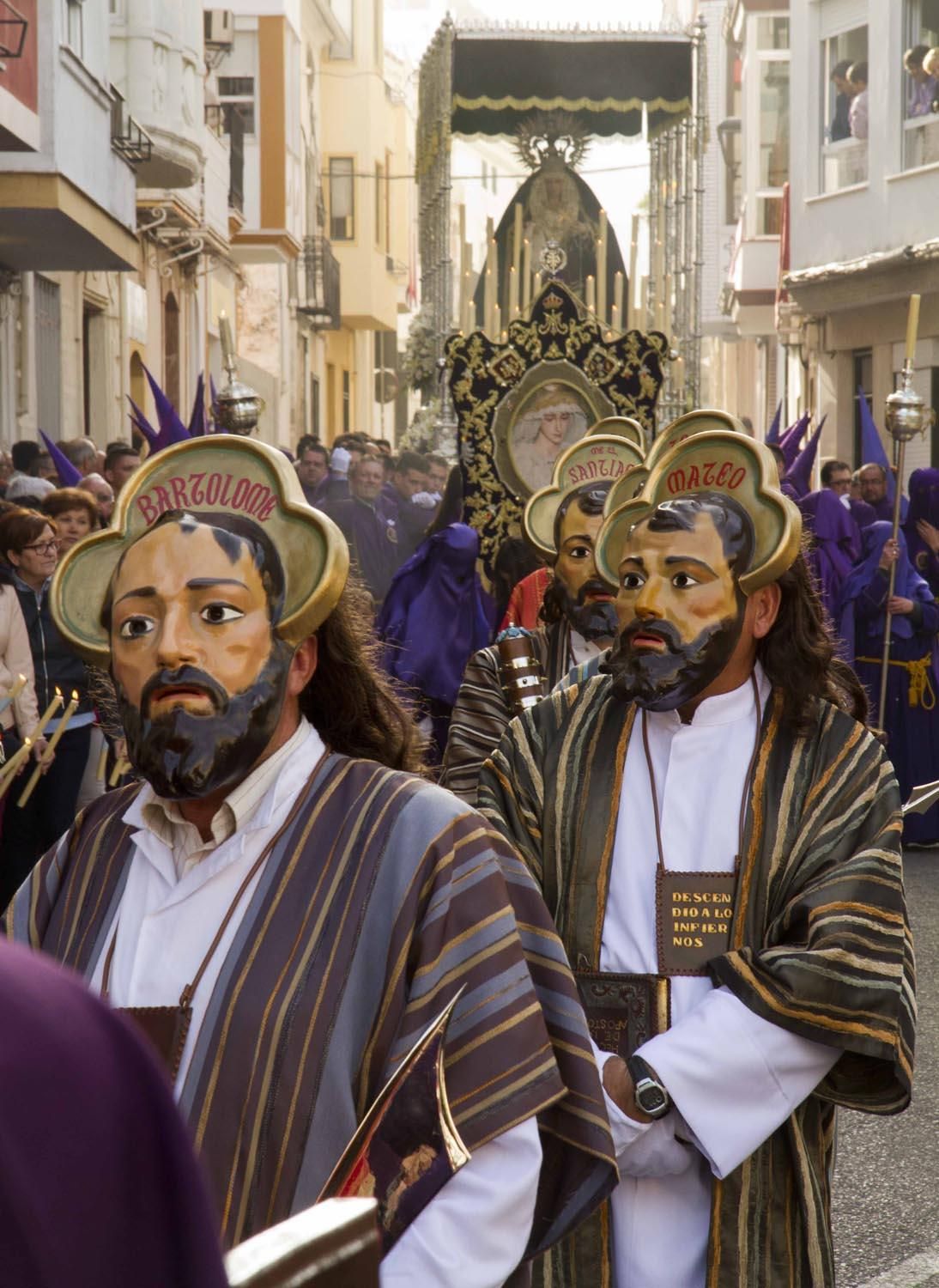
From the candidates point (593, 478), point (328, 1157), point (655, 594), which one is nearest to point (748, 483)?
point (655, 594)

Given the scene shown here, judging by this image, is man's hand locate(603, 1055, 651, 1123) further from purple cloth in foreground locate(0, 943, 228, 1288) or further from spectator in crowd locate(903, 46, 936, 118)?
spectator in crowd locate(903, 46, 936, 118)

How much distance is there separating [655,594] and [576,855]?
0.44 meters

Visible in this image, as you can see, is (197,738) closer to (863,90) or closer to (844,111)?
(863,90)

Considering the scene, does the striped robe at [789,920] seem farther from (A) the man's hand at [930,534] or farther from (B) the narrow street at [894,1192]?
(A) the man's hand at [930,534]

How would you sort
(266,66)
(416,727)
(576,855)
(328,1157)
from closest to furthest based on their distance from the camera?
1. (328,1157)
2. (416,727)
3. (576,855)
4. (266,66)

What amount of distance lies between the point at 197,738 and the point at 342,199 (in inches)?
1659

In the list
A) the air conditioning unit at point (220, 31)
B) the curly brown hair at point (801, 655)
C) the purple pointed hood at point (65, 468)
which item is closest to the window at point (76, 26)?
the purple pointed hood at point (65, 468)

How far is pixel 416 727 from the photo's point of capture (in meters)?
2.80

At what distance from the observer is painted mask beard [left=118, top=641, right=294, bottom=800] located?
2.39 meters

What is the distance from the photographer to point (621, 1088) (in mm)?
2984

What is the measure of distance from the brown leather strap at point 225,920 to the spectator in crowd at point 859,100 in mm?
21478

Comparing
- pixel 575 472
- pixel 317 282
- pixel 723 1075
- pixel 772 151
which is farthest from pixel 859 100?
pixel 723 1075

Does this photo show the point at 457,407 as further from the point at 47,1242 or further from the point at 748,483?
the point at 47,1242

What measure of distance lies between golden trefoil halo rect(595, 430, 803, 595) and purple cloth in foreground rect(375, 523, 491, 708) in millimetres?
4963
